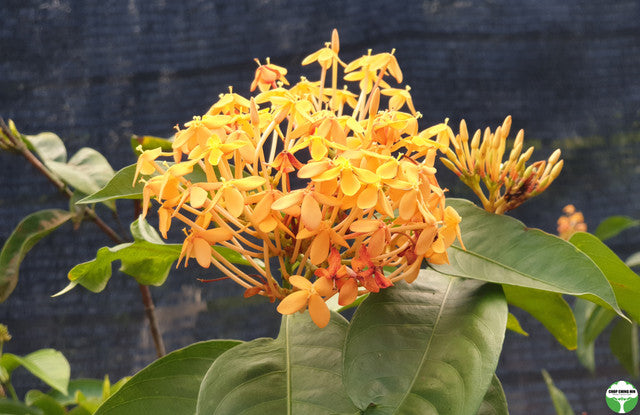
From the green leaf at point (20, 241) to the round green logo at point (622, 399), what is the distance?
0.70 metres

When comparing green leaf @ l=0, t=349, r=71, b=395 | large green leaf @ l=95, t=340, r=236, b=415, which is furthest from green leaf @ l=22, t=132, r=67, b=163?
large green leaf @ l=95, t=340, r=236, b=415

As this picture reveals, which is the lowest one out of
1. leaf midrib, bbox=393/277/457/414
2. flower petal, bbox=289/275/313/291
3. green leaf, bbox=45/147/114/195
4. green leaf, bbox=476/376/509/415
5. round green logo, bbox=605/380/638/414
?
round green logo, bbox=605/380/638/414

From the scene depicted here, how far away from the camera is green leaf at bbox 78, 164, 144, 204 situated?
0.38m

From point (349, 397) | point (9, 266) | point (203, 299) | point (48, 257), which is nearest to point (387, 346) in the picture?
point (349, 397)

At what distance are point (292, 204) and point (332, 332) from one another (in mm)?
108

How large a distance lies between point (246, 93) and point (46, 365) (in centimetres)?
65

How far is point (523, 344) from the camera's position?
1.14 m

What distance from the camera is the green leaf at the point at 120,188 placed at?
1.25 feet

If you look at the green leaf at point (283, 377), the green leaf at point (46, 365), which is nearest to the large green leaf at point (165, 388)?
the green leaf at point (283, 377)

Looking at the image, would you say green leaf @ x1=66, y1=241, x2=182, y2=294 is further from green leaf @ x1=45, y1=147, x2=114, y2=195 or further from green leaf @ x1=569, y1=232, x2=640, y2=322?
green leaf @ x1=569, y1=232, x2=640, y2=322

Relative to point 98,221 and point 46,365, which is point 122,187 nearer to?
point 98,221

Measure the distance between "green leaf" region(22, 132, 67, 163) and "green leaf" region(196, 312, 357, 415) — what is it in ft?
1.38

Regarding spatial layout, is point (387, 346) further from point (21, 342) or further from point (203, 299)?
point (21, 342)

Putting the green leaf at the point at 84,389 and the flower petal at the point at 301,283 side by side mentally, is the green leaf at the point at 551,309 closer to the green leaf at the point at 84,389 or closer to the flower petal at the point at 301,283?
the flower petal at the point at 301,283
